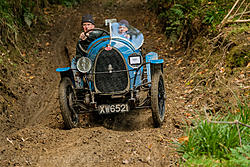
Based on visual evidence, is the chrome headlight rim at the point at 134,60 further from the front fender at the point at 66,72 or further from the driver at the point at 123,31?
the front fender at the point at 66,72

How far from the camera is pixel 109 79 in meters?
5.64

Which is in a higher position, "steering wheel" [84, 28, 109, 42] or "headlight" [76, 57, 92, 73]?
"steering wheel" [84, 28, 109, 42]

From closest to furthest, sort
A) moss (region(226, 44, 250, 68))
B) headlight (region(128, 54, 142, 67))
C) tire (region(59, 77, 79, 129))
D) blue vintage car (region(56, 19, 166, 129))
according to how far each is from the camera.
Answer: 1. tire (region(59, 77, 79, 129))
2. blue vintage car (region(56, 19, 166, 129))
3. headlight (region(128, 54, 142, 67))
4. moss (region(226, 44, 250, 68))

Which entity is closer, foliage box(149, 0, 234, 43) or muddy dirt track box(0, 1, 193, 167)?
muddy dirt track box(0, 1, 193, 167)

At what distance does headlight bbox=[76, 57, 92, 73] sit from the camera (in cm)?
546

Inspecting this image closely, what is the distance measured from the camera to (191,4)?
8789 millimetres

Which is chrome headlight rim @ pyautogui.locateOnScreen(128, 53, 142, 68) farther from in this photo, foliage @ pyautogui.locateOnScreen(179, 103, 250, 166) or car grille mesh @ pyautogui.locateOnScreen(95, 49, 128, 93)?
foliage @ pyautogui.locateOnScreen(179, 103, 250, 166)

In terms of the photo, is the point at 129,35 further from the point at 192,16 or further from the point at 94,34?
the point at 192,16

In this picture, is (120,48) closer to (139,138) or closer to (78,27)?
(139,138)

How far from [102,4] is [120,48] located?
9.07 m

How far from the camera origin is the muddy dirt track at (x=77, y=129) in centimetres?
408

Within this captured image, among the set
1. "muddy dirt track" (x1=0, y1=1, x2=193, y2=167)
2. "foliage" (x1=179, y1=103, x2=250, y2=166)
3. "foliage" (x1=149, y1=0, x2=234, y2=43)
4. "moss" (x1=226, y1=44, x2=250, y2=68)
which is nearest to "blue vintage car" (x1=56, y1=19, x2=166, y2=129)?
"muddy dirt track" (x1=0, y1=1, x2=193, y2=167)

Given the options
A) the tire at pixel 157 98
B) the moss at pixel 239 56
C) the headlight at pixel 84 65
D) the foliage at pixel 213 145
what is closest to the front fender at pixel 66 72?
the headlight at pixel 84 65

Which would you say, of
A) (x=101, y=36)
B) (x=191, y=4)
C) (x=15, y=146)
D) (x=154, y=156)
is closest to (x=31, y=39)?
(x=101, y=36)
